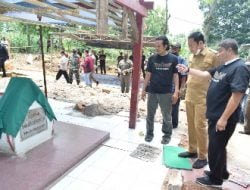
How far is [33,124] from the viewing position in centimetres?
378

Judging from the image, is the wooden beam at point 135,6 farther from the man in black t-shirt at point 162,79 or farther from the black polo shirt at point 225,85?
the black polo shirt at point 225,85

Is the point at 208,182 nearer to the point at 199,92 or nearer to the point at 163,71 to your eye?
the point at 199,92

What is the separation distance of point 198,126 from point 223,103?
725 millimetres

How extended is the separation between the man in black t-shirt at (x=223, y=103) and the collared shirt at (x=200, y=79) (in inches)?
11.6

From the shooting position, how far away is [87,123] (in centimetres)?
535

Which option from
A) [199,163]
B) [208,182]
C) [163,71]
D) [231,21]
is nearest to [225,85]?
[208,182]

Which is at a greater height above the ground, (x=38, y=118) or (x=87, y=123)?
(x=38, y=118)

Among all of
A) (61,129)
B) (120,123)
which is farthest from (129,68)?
(61,129)

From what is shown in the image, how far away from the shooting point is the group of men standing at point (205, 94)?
2.83 metres

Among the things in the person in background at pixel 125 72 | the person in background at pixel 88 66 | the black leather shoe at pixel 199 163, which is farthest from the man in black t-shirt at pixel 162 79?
the person in background at pixel 88 66

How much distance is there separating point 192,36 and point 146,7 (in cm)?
172

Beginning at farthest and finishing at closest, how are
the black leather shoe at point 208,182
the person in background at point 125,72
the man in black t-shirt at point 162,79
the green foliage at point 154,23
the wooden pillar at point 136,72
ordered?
the green foliage at point 154,23
the person in background at point 125,72
the wooden pillar at point 136,72
the man in black t-shirt at point 162,79
the black leather shoe at point 208,182

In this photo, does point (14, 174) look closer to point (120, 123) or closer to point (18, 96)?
point (18, 96)

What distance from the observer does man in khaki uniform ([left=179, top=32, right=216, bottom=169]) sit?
350 centimetres
